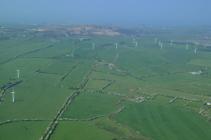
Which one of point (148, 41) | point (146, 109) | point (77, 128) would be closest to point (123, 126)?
point (77, 128)

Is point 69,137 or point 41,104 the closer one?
point 69,137

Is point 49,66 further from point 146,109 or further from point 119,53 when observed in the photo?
point 146,109

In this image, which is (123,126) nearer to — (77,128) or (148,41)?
(77,128)

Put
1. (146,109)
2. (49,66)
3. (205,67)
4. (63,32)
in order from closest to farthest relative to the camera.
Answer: (146,109) → (49,66) → (205,67) → (63,32)

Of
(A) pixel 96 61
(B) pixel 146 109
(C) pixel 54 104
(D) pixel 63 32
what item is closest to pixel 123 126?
(B) pixel 146 109

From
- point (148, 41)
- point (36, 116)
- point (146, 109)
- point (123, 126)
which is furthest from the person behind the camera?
point (148, 41)

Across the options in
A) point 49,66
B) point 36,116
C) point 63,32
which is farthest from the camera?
point 63,32
